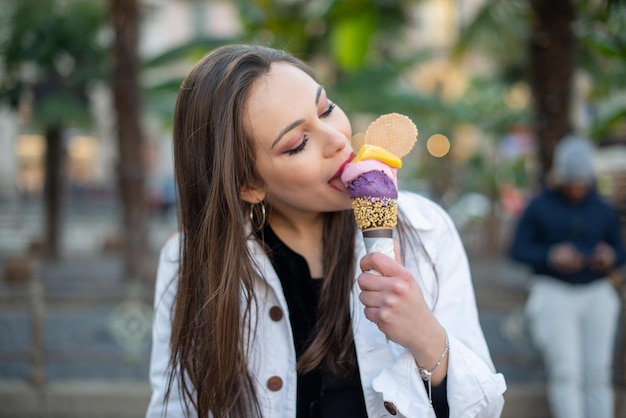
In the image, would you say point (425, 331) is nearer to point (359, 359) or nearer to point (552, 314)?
point (359, 359)

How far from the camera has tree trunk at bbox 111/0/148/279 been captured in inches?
300

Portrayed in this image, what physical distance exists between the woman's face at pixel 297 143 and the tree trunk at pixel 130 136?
674cm

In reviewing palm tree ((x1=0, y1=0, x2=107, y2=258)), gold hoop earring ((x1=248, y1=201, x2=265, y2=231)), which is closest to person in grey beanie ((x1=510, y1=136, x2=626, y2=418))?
A: gold hoop earring ((x1=248, y1=201, x2=265, y2=231))

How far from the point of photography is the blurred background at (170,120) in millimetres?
4832

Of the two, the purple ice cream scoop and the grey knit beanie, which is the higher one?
the grey knit beanie

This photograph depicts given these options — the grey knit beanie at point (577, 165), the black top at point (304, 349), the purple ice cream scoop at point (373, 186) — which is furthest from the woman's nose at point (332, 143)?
the grey knit beanie at point (577, 165)

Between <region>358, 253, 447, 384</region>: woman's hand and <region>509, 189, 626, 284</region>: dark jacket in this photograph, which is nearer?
<region>358, 253, 447, 384</region>: woman's hand

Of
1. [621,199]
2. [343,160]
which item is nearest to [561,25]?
[621,199]

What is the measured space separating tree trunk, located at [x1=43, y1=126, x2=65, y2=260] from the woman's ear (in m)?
10.4

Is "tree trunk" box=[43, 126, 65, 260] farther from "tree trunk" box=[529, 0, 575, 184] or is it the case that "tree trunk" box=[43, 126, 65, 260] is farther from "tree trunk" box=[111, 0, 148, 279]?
"tree trunk" box=[529, 0, 575, 184]

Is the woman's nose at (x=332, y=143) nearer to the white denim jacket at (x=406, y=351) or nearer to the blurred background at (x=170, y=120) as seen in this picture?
the white denim jacket at (x=406, y=351)

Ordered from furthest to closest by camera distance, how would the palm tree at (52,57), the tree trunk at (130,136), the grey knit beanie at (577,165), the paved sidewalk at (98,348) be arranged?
1. the palm tree at (52,57)
2. the tree trunk at (130,136)
3. the paved sidewalk at (98,348)
4. the grey knit beanie at (577,165)

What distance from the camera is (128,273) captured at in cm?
796

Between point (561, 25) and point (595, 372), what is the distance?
3903 mm
